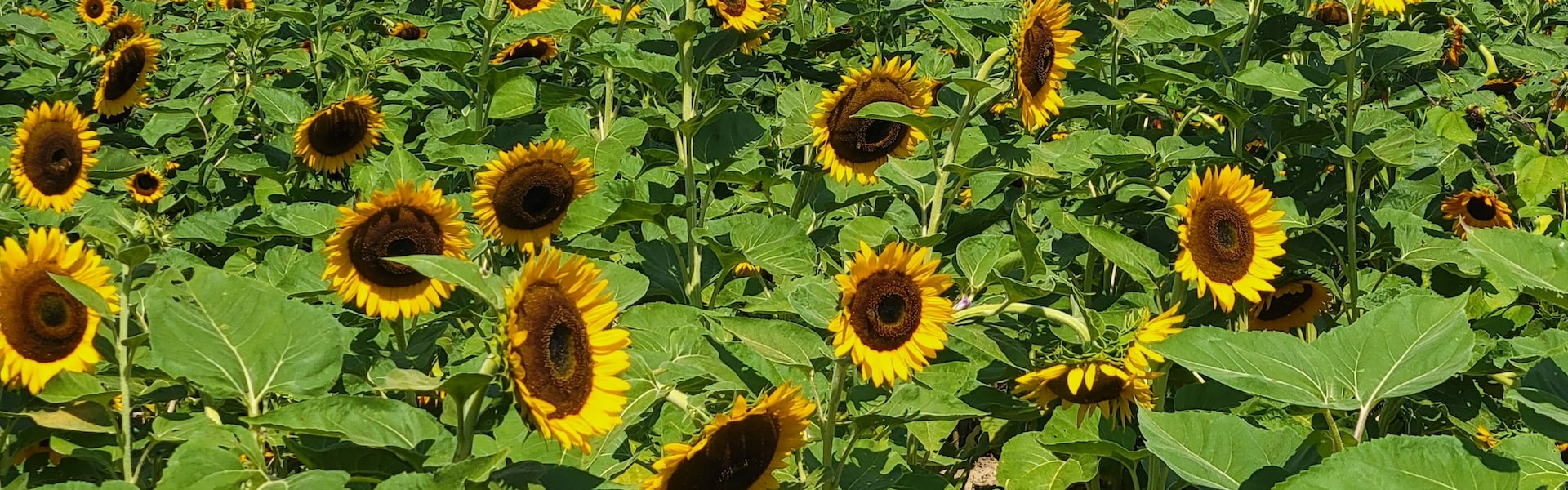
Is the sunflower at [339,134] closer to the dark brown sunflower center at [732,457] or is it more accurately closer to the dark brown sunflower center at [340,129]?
the dark brown sunflower center at [340,129]

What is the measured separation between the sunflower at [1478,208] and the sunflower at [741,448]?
2.04 meters

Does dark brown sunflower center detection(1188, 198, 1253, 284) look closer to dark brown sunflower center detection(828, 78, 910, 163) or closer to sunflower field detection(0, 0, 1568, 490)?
sunflower field detection(0, 0, 1568, 490)

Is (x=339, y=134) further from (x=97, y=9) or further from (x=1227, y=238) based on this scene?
(x=97, y=9)

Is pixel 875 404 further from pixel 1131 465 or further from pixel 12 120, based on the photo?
pixel 12 120

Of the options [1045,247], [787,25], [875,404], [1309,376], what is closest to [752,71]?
[787,25]

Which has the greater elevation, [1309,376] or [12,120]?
[12,120]

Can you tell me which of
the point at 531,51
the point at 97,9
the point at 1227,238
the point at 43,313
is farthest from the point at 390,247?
the point at 97,9

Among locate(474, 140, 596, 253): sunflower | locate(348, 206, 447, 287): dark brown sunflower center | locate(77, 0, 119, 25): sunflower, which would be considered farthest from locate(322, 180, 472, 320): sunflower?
locate(77, 0, 119, 25): sunflower

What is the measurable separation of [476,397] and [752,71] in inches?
125

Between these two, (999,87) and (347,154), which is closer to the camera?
(999,87)

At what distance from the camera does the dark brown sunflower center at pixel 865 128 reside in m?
2.47

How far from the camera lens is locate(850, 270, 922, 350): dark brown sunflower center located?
5.82 feet

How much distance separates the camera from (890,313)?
70.9 inches

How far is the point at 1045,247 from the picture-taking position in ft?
8.73
